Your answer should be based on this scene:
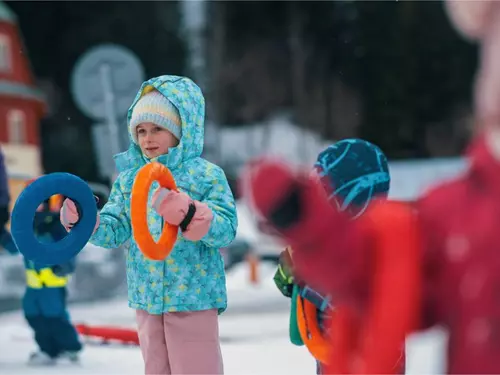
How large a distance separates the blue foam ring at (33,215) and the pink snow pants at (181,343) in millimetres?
342

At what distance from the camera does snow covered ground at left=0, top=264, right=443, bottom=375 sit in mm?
4145

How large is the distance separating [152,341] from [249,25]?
15398 mm

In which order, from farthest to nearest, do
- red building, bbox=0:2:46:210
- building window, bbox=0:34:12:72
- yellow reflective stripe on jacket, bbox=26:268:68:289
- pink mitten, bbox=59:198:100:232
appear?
1. building window, bbox=0:34:12:72
2. red building, bbox=0:2:46:210
3. yellow reflective stripe on jacket, bbox=26:268:68:289
4. pink mitten, bbox=59:198:100:232

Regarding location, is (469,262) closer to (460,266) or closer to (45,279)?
(460,266)

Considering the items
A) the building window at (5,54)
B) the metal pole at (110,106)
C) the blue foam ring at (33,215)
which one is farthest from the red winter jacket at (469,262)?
the building window at (5,54)

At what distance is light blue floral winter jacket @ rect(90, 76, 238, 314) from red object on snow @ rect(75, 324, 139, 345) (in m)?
2.05

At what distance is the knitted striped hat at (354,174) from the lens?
8.19 ft

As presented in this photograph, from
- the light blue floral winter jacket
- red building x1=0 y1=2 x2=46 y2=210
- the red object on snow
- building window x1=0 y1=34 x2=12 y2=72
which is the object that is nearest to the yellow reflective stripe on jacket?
the red object on snow

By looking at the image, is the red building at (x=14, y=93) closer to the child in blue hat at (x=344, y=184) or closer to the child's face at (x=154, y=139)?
the child's face at (x=154, y=139)

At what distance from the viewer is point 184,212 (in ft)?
7.38

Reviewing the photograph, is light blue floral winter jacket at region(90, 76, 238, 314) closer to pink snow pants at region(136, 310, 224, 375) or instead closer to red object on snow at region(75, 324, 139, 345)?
pink snow pants at region(136, 310, 224, 375)

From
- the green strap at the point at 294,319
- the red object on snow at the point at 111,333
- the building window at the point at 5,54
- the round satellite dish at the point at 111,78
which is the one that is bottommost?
the red object on snow at the point at 111,333

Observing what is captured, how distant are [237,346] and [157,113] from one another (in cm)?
269

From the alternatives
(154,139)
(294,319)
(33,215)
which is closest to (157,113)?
(154,139)
